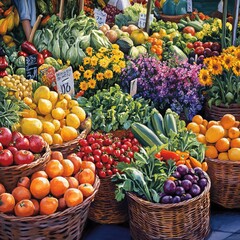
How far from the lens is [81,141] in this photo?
10.3 feet

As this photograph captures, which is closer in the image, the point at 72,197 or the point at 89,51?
the point at 72,197

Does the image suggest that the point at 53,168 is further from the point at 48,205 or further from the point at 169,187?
the point at 169,187

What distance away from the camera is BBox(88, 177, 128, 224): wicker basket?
3064 millimetres

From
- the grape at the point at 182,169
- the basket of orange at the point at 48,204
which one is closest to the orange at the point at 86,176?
the basket of orange at the point at 48,204

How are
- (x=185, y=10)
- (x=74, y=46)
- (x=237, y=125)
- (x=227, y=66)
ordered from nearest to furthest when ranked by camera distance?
(x=237, y=125) → (x=227, y=66) → (x=74, y=46) → (x=185, y=10)

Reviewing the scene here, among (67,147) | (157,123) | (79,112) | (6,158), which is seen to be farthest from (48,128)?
(157,123)

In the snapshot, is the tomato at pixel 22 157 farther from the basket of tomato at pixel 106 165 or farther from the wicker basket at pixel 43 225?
the basket of tomato at pixel 106 165

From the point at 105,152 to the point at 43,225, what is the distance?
712 mm

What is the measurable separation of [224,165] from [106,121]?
0.93m

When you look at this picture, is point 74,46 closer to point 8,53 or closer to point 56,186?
point 8,53

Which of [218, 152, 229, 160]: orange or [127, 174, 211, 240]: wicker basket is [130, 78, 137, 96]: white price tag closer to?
[218, 152, 229, 160]: orange

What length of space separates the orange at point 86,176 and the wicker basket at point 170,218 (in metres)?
0.24

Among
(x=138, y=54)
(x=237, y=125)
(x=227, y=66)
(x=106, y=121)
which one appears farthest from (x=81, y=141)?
(x=138, y=54)

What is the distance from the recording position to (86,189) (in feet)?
8.90
